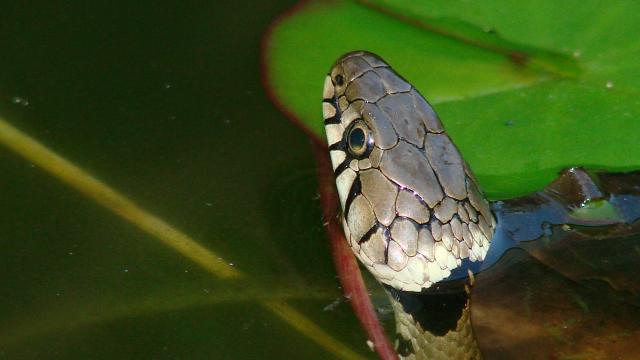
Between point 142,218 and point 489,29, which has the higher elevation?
point 489,29

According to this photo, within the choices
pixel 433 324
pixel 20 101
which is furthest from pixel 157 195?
pixel 433 324

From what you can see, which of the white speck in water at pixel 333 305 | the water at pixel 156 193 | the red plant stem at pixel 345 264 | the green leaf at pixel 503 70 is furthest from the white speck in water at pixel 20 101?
the white speck in water at pixel 333 305

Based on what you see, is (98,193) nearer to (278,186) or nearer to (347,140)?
(278,186)

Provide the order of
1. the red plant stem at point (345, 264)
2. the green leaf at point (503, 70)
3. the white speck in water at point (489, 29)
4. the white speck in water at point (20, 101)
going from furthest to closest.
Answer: the white speck in water at point (20, 101) < the white speck in water at point (489, 29) < the green leaf at point (503, 70) < the red plant stem at point (345, 264)

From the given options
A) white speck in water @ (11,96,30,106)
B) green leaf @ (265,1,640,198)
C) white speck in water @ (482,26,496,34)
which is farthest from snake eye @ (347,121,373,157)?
white speck in water @ (11,96,30,106)

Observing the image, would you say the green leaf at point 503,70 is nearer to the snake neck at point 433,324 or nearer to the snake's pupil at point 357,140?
the snake's pupil at point 357,140

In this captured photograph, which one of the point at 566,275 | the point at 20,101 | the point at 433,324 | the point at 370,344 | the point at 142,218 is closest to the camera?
the point at 566,275

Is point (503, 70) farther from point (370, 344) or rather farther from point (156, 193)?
point (156, 193)
